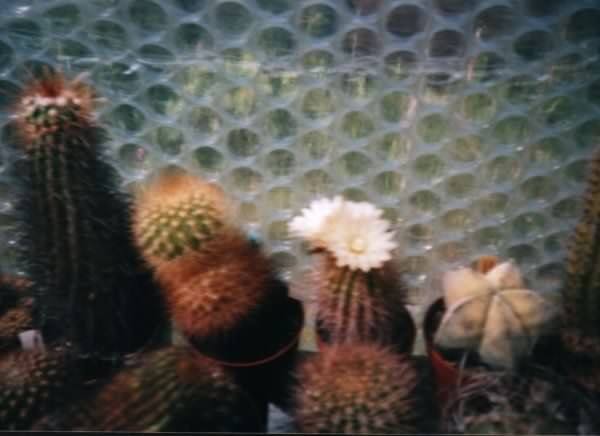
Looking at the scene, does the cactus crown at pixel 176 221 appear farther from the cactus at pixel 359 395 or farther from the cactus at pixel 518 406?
the cactus at pixel 518 406

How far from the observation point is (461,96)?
1.25m

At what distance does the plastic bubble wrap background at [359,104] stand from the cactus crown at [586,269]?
0.16m

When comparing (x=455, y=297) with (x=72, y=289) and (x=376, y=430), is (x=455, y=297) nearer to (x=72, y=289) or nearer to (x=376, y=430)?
(x=376, y=430)

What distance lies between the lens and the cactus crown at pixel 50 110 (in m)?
1.10

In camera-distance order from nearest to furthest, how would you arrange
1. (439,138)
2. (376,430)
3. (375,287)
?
1. (376,430)
2. (375,287)
3. (439,138)

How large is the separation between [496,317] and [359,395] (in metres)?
0.27

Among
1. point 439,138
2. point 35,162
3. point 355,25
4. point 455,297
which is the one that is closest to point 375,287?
point 455,297

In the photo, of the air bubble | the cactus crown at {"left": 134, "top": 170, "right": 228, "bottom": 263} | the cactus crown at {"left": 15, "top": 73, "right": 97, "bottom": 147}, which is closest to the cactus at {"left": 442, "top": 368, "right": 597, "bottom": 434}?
the cactus crown at {"left": 134, "top": 170, "right": 228, "bottom": 263}

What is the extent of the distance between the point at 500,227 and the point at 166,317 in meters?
0.70

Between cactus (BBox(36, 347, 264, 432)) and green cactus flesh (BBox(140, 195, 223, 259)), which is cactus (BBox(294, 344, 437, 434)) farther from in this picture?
green cactus flesh (BBox(140, 195, 223, 259))

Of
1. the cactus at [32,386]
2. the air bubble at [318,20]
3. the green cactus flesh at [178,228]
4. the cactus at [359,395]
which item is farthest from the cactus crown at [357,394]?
the air bubble at [318,20]

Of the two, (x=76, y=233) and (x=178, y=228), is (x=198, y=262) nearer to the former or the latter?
(x=178, y=228)

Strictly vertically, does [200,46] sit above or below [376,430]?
above

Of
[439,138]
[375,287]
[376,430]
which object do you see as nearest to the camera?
[376,430]
